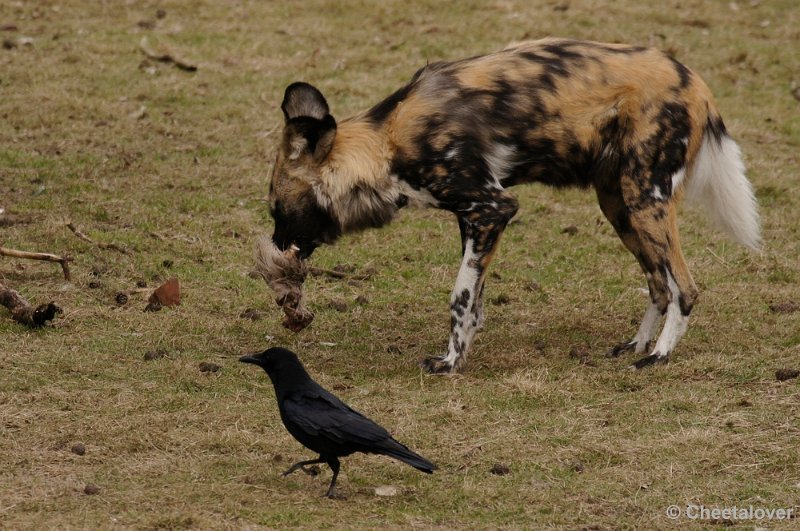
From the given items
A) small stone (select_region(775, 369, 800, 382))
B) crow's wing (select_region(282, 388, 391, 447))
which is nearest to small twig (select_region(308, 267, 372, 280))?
small stone (select_region(775, 369, 800, 382))

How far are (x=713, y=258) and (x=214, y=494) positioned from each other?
4709 mm

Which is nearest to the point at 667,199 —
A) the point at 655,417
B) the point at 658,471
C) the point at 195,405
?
the point at 655,417

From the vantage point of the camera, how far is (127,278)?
7961 millimetres

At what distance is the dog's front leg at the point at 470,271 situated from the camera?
22.1 feet

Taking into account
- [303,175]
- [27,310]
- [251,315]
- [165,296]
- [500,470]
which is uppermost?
[303,175]

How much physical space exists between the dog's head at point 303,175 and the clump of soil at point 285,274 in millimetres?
94

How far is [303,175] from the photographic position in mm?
6820

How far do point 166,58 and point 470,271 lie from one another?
595 cm

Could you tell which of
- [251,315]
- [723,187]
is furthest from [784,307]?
[251,315]

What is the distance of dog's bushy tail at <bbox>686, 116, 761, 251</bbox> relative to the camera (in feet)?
23.1

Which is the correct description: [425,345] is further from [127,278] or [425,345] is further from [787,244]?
[787,244]

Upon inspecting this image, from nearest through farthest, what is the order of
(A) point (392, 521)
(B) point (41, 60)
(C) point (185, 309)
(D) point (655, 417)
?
(A) point (392, 521) < (D) point (655, 417) < (C) point (185, 309) < (B) point (41, 60)

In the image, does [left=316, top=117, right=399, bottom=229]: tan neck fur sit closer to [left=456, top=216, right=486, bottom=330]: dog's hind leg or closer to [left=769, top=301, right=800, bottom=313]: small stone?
[left=456, top=216, right=486, bottom=330]: dog's hind leg

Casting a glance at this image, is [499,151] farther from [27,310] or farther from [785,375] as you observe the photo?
[27,310]
